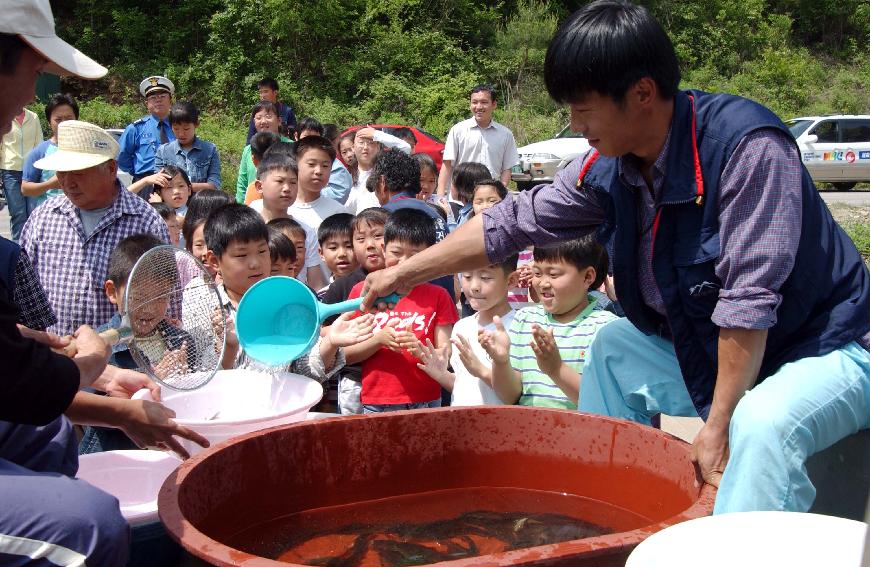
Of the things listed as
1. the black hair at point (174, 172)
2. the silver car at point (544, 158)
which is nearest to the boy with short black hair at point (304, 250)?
the black hair at point (174, 172)

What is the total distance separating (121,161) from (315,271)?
155 inches

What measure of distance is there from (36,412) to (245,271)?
2.03m

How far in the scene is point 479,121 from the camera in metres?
8.95

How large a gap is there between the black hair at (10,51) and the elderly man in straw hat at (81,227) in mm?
2088

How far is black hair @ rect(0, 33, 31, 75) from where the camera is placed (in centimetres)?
201

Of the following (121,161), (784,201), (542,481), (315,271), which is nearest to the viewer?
(784,201)

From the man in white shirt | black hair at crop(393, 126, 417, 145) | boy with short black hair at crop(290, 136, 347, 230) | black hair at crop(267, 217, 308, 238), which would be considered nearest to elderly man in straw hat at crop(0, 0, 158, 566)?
black hair at crop(267, 217, 308, 238)

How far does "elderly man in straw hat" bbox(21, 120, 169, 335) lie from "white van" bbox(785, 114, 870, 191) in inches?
662

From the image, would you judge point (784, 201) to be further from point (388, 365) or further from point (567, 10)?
point (567, 10)

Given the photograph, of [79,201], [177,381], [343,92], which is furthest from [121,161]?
[343,92]

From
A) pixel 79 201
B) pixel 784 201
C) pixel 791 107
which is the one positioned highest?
pixel 784 201

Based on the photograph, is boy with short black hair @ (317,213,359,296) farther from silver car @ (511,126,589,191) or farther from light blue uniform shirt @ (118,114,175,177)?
silver car @ (511,126,589,191)

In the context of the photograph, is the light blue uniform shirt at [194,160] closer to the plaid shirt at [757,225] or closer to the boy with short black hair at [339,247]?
the boy with short black hair at [339,247]

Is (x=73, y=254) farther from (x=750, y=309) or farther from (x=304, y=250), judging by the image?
(x=750, y=309)
